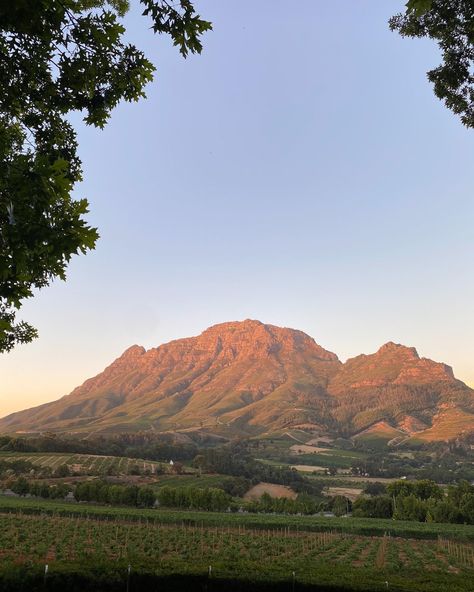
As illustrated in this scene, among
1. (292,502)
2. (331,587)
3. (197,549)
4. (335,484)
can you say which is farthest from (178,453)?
(331,587)

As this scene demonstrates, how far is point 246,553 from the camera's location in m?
46.3

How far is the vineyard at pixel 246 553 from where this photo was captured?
25359 mm

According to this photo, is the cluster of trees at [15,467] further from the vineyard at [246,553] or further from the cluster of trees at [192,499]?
the vineyard at [246,553]

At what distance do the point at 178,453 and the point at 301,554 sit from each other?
149312 mm

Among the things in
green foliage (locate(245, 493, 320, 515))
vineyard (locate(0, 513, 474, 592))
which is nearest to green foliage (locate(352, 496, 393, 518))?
green foliage (locate(245, 493, 320, 515))

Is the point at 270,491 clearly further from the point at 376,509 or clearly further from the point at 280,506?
the point at 376,509

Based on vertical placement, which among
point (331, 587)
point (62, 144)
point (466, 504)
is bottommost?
point (466, 504)

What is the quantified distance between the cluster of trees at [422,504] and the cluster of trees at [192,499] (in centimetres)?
3362

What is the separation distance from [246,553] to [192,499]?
59016mm

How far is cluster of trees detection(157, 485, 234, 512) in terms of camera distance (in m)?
99.1

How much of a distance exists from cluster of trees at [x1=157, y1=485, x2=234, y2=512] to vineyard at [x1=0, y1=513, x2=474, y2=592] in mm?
28790

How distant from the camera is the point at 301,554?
47.8 m

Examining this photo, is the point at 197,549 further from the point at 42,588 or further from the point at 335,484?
the point at 335,484

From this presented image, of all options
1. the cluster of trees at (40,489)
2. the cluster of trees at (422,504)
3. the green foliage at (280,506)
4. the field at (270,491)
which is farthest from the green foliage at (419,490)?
the cluster of trees at (40,489)
